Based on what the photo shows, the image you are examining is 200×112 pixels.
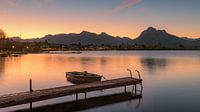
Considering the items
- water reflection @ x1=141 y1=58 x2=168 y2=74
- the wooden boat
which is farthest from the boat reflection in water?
water reflection @ x1=141 y1=58 x2=168 y2=74

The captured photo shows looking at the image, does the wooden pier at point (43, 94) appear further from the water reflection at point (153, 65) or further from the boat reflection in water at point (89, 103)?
the water reflection at point (153, 65)

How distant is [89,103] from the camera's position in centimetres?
3516

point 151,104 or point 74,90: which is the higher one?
point 74,90

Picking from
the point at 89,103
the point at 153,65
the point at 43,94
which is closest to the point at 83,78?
the point at 89,103

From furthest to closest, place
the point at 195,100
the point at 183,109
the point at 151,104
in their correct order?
1. the point at 195,100
2. the point at 151,104
3. the point at 183,109

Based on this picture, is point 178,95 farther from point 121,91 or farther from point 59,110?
point 59,110

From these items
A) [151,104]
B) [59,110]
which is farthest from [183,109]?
[59,110]

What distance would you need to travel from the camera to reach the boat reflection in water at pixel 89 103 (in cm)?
3183

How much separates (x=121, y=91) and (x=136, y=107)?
31.3 feet

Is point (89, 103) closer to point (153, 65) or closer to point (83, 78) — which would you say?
point (83, 78)

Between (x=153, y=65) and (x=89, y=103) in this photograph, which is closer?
(x=89, y=103)

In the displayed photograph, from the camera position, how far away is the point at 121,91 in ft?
142

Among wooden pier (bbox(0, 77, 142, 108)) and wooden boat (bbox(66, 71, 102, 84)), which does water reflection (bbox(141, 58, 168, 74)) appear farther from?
wooden pier (bbox(0, 77, 142, 108))

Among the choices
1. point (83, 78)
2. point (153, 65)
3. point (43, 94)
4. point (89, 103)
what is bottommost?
point (153, 65)
